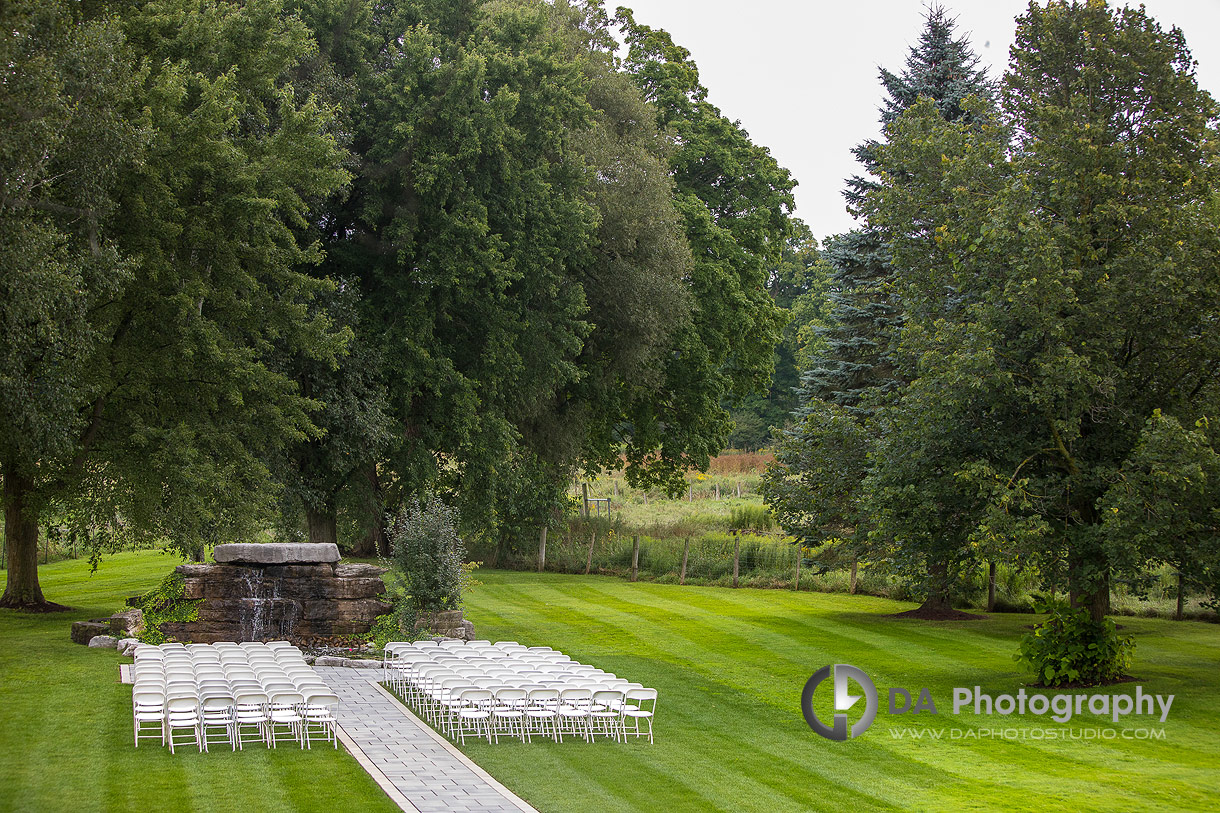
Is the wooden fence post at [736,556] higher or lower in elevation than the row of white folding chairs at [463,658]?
higher

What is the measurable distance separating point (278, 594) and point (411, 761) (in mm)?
8667

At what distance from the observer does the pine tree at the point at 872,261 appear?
27844 millimetres

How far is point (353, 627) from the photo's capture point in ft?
64.3

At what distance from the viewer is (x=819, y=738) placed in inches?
547

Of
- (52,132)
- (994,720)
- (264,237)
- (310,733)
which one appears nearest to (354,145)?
(264,237)

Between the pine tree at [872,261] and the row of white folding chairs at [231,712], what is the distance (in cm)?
1813

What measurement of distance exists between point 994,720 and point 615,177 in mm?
19516

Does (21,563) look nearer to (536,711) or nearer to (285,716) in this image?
(285,716)

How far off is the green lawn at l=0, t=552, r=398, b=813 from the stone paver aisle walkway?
260 millimetres

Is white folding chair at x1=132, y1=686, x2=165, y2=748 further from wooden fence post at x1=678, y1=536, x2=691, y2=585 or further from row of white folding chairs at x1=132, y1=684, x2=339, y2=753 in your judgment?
wooden fence post at x1=678, y1=536, x2=691, y2=585

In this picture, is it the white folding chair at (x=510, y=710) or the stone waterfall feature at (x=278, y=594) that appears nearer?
the white folding chair at (x=510, y=710)

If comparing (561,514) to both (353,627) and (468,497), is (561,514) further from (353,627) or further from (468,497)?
(353,627)

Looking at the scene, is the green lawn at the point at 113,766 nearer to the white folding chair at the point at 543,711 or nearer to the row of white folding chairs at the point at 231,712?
the row of white folding chairs at the point at 231,712

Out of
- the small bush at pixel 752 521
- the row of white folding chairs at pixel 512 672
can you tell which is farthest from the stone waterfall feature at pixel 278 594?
the small bush at pixel 752 521
